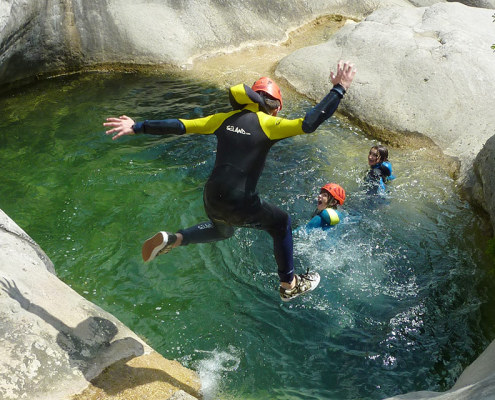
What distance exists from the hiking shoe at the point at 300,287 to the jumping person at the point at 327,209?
1.40 metres

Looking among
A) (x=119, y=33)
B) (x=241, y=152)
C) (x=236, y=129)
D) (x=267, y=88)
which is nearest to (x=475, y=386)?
(x=241, y=152)

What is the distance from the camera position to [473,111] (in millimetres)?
Result: 10984

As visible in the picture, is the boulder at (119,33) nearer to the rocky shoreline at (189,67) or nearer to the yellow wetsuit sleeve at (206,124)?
the rocky shoreline at (189,67)

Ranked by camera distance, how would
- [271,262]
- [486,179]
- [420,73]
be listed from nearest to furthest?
[271,262] → [486,179] → [420,73]

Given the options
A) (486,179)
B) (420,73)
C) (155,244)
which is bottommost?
(486,179)

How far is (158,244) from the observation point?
5.74 meters

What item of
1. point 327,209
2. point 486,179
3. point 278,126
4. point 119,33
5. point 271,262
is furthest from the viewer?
point 119,33

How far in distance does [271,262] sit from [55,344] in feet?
Result: 11.4

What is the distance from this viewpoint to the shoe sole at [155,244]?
571 cm

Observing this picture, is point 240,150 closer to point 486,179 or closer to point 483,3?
point 486,179

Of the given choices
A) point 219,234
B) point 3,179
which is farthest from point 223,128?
point 3,179

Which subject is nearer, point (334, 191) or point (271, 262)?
point (271, 262)

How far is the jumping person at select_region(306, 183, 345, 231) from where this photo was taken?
7715 mm

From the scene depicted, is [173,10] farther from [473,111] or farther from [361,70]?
[473,111]
